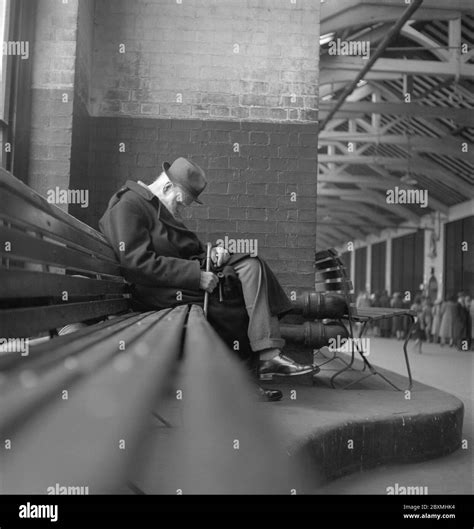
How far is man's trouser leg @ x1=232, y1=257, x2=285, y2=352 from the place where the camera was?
3.04 m

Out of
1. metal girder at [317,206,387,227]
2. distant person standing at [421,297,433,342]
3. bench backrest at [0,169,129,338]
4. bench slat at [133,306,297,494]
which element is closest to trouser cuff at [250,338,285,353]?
bench backrest at [0,169,129,338]

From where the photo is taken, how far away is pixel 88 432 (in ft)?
2.46

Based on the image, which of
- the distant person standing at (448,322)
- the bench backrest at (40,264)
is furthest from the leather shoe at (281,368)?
the distant person standing at (448,322)

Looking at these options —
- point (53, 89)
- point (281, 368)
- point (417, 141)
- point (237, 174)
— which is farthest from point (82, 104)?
point (417, 141)

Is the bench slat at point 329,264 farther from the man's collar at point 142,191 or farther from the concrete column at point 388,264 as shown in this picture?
the concrete column at point 388,264

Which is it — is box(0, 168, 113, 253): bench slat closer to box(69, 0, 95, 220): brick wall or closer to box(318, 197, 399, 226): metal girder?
box(69, 0, 95, 220): brick wall

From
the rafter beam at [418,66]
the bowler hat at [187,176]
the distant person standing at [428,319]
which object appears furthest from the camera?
the distant person standing at [428,319]

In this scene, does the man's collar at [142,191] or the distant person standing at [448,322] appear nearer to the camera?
the man's collar at [142,191]

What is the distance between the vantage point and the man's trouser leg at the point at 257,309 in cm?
304

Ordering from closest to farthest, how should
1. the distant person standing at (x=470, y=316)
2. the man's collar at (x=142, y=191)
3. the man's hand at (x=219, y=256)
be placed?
the man's hand at (x=219, y=256), the man's collar at (x=142, y=191), the distant person standing at (x=470, y=316)

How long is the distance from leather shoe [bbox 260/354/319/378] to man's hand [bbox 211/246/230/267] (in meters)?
0.51

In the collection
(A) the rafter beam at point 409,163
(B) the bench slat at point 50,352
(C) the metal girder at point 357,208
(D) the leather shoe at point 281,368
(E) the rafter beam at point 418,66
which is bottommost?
(D) the leather shoe at point 281,368

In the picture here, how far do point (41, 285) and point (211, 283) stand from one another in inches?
52.8
